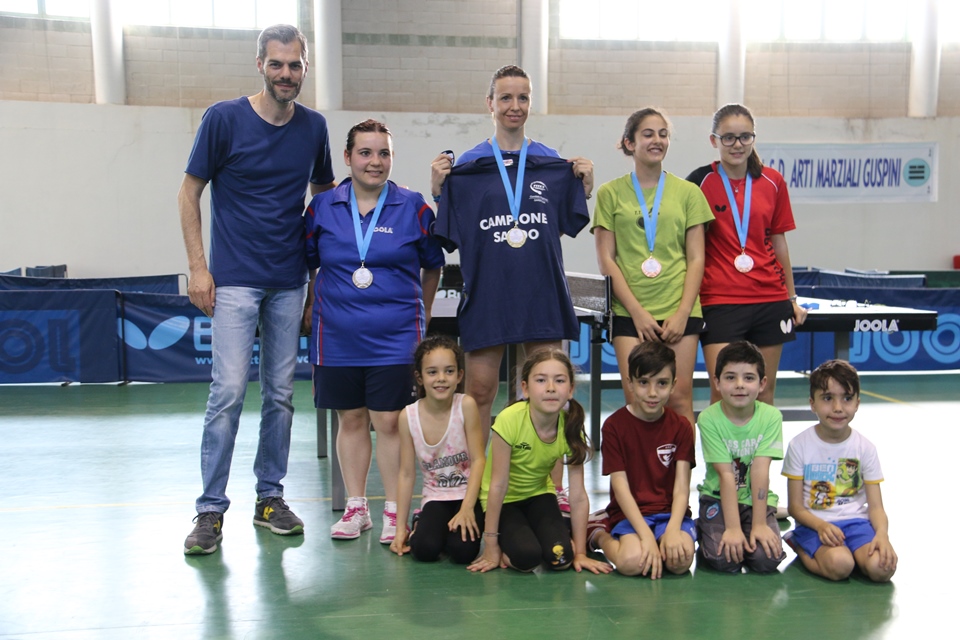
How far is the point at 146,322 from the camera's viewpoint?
8.00 m

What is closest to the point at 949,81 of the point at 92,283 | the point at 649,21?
the point at 649,21

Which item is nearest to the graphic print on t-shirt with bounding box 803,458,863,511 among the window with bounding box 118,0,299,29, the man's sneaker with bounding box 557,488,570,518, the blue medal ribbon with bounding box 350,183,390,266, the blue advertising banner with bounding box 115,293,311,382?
the man's sneaker with bounding box 557,488,570,518

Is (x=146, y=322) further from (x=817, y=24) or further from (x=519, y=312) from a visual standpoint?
(x=817, y=24)

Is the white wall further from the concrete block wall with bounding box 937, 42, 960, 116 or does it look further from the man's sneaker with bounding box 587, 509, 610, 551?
the man's sneaker with bounding box 587, 509, 610, 551

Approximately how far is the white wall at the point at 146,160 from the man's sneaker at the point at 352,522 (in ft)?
30.3

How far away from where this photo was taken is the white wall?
12000 millimetres

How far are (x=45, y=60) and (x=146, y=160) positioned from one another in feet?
6.17

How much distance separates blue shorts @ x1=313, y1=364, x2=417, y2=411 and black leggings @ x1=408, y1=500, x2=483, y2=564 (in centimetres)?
47

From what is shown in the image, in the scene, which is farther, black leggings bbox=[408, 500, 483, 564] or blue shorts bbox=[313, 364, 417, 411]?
blue shorts bbox=[313, 364, 417, 411]

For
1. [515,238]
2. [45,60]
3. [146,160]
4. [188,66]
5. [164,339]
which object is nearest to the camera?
[515,238]

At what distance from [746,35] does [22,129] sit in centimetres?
1034

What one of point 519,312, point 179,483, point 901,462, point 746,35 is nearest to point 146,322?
point 179,483

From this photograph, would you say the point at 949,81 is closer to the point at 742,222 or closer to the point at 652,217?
the point at 742,222

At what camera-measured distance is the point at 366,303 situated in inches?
140
